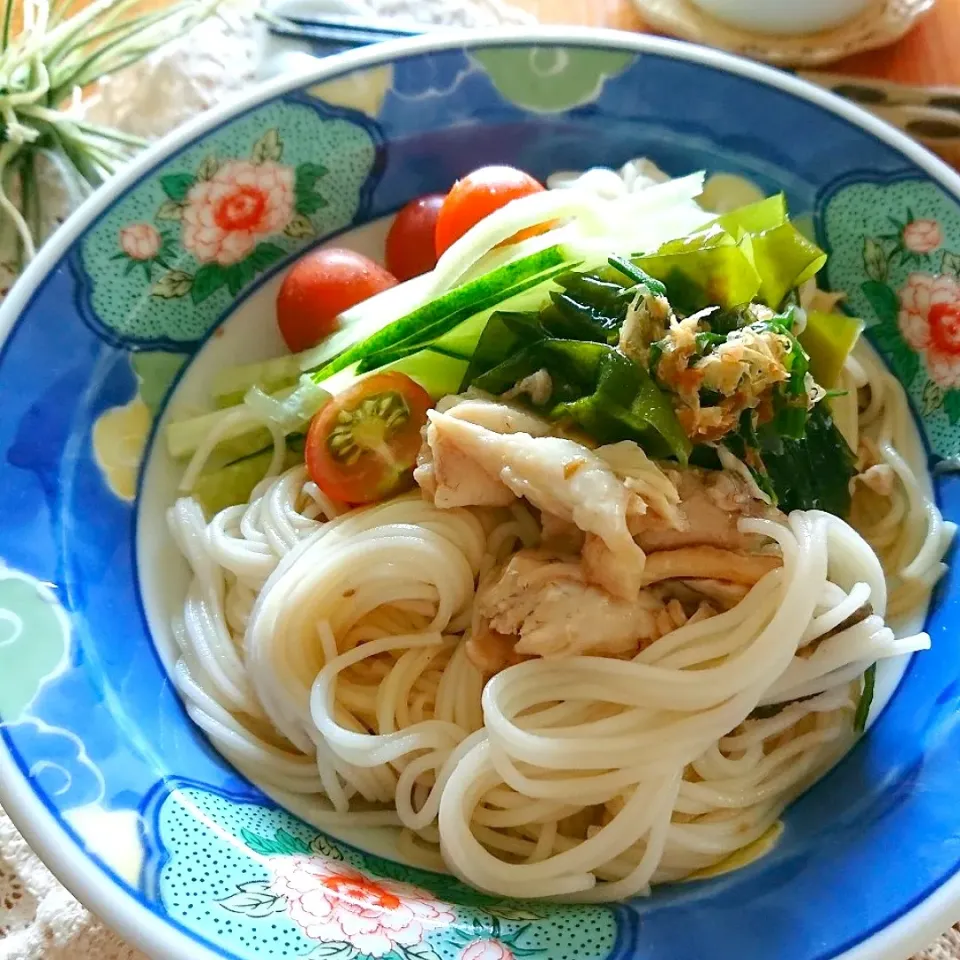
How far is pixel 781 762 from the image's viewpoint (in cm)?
223

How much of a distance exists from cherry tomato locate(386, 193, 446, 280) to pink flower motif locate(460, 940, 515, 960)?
1.85 m

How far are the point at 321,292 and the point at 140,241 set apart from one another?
0.50 meters

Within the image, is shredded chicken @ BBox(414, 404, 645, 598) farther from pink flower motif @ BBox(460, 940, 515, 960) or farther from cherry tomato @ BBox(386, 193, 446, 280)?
cherry tomato @ BBox(386, 193, 446, 280)

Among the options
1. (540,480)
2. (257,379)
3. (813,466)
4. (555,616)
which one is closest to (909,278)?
(813,466)

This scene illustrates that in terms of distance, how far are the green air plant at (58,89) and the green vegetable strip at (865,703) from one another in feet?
8.43

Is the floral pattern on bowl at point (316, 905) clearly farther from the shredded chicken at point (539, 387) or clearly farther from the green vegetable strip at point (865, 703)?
the shredded chicken at point (539, 387)

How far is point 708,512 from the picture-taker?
84.6 inches

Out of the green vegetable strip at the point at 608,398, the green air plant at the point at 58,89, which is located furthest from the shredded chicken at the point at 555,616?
the green air plant at the point at 58,89

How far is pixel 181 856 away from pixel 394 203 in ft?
6.47

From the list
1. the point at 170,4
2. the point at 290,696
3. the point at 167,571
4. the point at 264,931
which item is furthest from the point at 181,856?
the point at 170,4

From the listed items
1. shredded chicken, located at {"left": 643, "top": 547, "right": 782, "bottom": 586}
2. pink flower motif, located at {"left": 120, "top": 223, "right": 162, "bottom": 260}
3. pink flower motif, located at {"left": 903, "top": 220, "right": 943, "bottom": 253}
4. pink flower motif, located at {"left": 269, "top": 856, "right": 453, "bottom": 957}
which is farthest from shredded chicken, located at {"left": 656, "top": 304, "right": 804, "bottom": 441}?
pink flower motif, located at {"left": 120, "top": 223, "right": 162, "bottom": 260}

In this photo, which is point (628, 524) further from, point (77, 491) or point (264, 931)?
A: point (77, 491)

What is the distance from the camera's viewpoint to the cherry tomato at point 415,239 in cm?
291

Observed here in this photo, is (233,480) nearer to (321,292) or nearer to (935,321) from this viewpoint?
(321,292)
